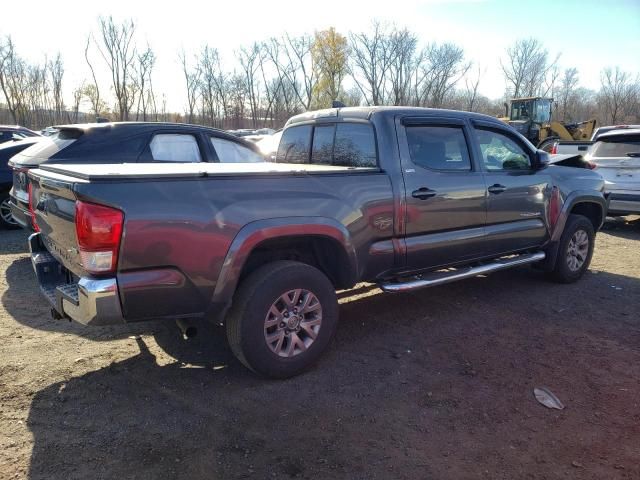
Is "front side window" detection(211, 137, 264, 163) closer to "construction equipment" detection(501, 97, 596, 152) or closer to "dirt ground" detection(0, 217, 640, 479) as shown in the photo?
"dirt ground" detection(0, 217, 640, 479)

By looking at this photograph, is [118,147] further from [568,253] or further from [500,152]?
[568,253]

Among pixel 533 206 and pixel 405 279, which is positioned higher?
pixel 533 206

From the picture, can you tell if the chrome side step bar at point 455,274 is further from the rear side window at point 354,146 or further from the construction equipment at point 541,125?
the construction equipment at point 541,125

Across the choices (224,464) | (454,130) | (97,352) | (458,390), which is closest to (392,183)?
(454,130)

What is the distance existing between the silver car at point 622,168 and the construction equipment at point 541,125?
11.4 metres

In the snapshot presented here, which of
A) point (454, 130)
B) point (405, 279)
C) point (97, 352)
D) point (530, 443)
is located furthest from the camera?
point (454, 130)

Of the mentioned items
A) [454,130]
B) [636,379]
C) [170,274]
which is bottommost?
[636,379]

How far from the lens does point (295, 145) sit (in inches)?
203

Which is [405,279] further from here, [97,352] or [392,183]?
[97,352]

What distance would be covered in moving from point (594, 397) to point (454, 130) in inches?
102

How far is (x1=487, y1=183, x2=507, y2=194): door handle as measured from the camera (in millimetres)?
4820

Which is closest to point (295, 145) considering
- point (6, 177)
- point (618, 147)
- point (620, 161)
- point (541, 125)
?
point (6, 177)

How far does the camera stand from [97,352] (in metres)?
4.00

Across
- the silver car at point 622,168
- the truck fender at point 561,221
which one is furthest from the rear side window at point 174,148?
the silver car at point 622,168
